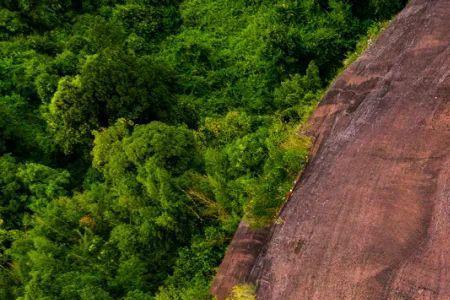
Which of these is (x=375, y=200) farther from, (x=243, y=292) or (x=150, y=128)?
(x=150, y=128)

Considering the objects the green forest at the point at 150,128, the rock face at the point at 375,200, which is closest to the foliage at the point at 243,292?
the rock face at the point at 375,200

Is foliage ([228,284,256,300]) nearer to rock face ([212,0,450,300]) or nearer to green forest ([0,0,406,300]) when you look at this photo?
rock face ([212,0,450,300])

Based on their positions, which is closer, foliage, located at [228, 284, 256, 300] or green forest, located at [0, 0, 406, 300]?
foliage, located at [228, 284, 256, 300]

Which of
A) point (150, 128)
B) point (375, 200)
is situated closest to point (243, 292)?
point (375, 200)

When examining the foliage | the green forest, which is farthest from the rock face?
the green forest

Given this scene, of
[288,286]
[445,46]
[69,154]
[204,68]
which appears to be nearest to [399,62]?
[445,46]
